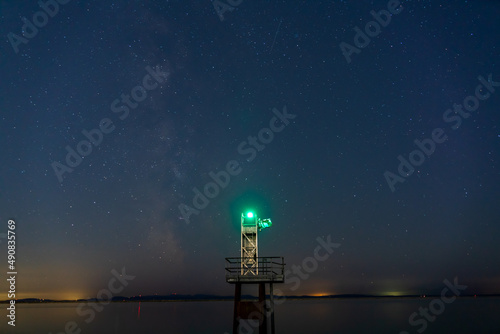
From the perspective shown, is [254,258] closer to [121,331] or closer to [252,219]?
[252,219]

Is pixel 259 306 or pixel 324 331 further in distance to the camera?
pixel 324 331

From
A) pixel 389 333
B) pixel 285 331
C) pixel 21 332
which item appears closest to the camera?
pixel 389 333

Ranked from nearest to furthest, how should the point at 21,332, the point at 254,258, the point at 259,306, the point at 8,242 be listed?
the point at 8,242 → the point at 259,306 → the point at 254,258 → the point at 21,332

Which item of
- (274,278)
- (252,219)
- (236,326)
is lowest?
(236,326)

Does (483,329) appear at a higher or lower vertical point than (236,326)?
higher

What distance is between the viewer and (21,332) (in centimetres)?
6894

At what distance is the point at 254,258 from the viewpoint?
2312 cm

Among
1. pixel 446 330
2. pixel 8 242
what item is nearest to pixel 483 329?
pixel 446 330

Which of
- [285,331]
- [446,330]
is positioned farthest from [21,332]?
[446,330]

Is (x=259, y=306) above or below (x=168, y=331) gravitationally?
below

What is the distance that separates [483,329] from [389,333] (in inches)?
682

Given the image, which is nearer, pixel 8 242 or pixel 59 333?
pixel 8 242

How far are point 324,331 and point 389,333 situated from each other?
432 inches

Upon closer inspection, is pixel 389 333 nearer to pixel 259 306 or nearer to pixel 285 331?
pixel 285 331
